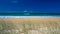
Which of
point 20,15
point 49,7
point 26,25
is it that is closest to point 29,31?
point 26,25

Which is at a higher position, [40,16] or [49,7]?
[49,7]

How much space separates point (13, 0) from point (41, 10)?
367 mm

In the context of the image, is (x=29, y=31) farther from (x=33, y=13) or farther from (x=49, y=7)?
(x=49, y=7)

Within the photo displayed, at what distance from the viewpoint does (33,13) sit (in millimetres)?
1151

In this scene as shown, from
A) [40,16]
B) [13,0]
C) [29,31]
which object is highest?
[13,0]

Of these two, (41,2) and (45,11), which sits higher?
(41,2)

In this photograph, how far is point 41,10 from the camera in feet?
3.84

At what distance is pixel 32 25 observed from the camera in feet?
3.69

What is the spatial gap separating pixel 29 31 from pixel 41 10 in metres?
0.30

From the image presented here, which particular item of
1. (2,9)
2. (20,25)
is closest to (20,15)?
(20,25)

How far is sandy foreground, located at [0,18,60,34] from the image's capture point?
3.59ft

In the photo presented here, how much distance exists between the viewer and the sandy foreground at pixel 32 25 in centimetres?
109

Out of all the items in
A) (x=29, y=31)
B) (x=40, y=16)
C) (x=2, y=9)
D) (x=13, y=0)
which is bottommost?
(x=29, y=31)

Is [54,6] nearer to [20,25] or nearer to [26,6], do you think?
[26,6]
